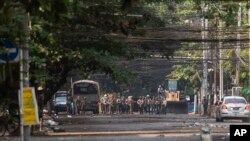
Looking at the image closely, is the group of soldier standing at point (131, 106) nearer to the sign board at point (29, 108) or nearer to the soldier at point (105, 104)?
the soldier at point (105, 104)

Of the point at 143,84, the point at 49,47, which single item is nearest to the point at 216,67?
the point at 143,84

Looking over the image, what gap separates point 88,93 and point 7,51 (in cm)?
5390

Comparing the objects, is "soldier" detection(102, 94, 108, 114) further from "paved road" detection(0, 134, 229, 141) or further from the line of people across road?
"paved road" detection(0, 134, 229, 141)

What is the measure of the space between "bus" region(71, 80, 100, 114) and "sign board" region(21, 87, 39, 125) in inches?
2015

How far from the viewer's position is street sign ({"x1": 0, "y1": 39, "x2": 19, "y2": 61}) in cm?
1106

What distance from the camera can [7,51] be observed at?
11.2 meters

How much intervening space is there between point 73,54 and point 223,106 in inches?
666

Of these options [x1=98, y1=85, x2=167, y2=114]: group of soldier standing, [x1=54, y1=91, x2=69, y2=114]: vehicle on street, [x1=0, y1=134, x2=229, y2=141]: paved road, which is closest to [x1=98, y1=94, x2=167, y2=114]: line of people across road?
[x1=98, y1=85, x2=167, y2=114]: group of soldier standing

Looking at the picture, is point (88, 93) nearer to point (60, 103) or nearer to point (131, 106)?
point (60, 103)

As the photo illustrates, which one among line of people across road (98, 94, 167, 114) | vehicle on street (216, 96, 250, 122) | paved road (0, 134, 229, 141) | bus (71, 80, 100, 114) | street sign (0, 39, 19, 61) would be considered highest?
street sign (0, 39, 19, 61)

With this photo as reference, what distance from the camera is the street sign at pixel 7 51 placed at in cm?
1106

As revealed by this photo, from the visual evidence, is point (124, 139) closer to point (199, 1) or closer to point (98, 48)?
point (98, 48)

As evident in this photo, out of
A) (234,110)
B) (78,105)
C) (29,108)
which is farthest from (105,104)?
(29,108)

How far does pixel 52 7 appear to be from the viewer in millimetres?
8469
